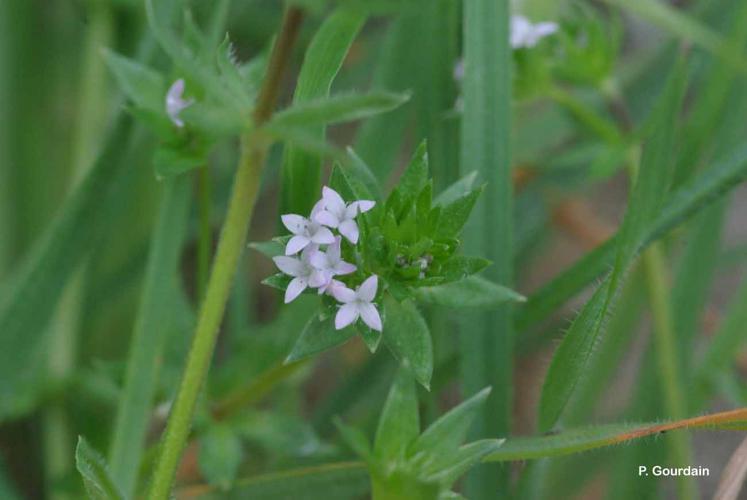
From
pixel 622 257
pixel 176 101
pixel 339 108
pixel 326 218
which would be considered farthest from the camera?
pixel 176 101

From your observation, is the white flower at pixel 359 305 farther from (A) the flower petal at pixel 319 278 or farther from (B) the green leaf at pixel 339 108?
(B) the green leaf at pixel 339 108

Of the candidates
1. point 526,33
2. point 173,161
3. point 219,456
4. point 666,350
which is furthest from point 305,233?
point 666,350

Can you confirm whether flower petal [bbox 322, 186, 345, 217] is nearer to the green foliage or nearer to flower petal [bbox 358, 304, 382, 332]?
flower petal [bbox 358, 304, 382, 332]

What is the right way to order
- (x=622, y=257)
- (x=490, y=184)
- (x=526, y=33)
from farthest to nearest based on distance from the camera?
(x=526, y=33) → (x=490, y=184) → (x=622, y=257)

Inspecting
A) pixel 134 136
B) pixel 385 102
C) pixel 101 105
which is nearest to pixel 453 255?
pixel 385 102

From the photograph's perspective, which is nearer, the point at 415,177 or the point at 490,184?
the point at 415,177

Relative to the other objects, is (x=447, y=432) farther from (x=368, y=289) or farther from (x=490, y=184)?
(x=490, y=184)
